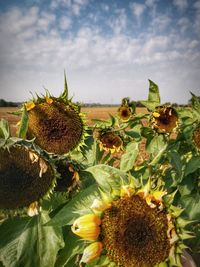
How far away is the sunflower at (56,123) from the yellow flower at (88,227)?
489 millimetres

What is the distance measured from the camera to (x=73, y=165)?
1429 mm

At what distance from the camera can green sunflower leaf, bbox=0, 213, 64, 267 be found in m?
1.26

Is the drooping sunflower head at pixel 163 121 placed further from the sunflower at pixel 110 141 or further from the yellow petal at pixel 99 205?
the yellow petal at pixel 99 205

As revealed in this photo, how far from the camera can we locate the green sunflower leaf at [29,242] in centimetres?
126

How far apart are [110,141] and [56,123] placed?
1283 mm

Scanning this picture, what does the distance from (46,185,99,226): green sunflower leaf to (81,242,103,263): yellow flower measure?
12cm

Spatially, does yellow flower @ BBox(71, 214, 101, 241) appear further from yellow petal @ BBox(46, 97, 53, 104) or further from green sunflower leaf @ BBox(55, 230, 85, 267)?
yellow petal @ BBox(46, 97, 53, 104)

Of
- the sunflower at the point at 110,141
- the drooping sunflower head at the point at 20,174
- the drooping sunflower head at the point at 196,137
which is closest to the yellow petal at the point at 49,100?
the drooping sunflower head at the point at 20,174

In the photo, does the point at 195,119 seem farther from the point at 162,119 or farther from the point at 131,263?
the point at 131,263

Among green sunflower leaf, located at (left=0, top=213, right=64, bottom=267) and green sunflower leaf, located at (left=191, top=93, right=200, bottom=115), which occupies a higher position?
green sunflower leaf, located at (left=191, top=93, right=200, bottom=115)

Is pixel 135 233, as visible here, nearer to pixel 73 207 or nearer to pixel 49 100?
pixel 73 207

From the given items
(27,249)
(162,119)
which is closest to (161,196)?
(27,249)

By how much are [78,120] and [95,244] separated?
2.44 feet

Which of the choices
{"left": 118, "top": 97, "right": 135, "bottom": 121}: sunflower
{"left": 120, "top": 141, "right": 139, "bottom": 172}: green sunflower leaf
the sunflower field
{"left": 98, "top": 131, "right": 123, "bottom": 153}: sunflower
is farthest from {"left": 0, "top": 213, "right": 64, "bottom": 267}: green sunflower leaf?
{"left": 118, "top": 97, "right": 135, "bottom": 121}: sunflower
